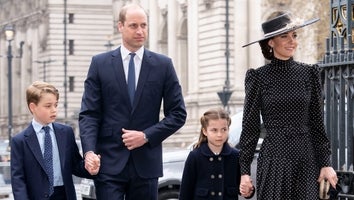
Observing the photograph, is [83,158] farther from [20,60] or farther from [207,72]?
[20,60]

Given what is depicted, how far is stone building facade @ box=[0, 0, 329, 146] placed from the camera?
6962 cm

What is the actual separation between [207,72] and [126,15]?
64.4 meters

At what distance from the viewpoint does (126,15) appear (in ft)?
31.2

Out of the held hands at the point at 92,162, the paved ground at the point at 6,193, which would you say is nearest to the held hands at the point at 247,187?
the held hands at the point at 92,162

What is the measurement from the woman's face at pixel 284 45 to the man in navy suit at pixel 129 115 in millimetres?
1041

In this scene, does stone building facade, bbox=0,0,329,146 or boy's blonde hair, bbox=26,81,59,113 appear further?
stone building facade, bbox=0,0,329,146

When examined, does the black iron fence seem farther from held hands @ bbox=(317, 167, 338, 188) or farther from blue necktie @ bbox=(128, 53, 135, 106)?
blue necktie @ bbox=(128, 53, 135, 106)

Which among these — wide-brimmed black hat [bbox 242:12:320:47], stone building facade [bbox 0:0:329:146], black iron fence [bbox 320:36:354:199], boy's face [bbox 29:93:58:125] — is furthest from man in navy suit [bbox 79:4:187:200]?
stone building facade [bbox 0:0:329:146]

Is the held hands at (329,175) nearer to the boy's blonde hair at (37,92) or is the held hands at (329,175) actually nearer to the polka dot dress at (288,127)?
the polka dot dress at (288,127)

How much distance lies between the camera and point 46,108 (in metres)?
9.79

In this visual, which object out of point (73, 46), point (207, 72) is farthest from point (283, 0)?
point (73, 46)

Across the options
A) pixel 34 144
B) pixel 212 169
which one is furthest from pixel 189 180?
pixel 34 144

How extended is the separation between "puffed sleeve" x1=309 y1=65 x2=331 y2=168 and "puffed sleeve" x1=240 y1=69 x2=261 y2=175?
368 millimetres

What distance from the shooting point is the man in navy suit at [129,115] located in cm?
950
